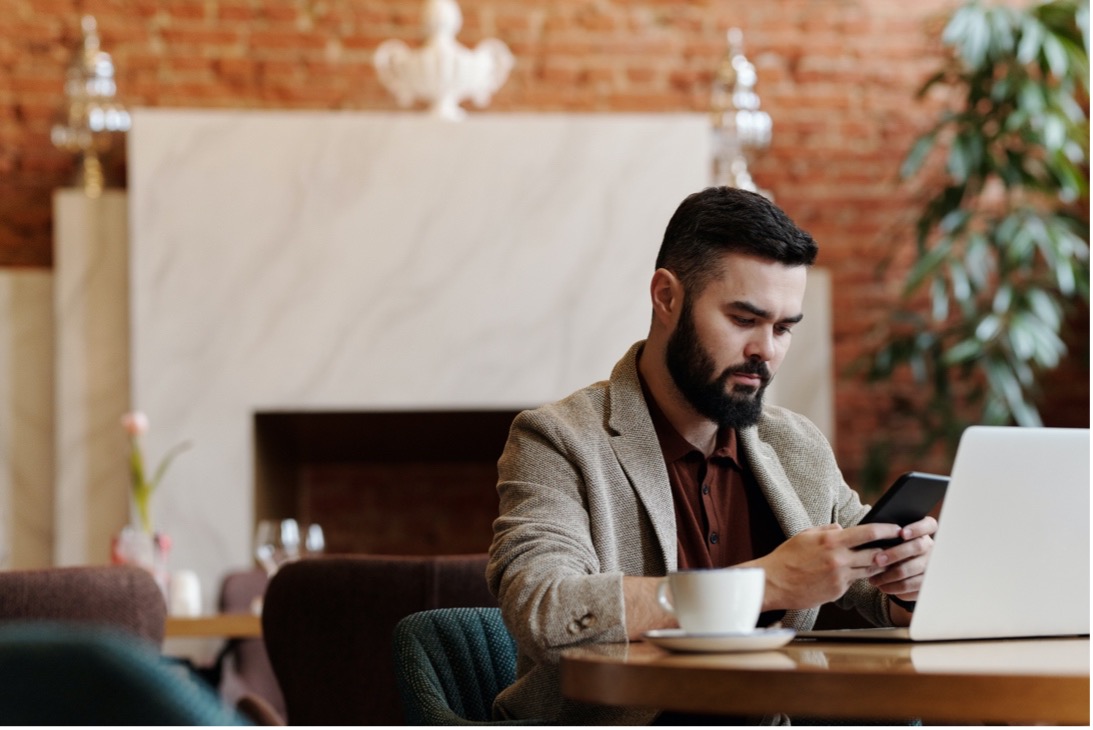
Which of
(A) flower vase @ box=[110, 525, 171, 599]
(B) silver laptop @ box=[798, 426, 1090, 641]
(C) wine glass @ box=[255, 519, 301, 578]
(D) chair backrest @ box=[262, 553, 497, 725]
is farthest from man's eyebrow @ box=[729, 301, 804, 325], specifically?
(A) flower vase @ box=[110, 525, 171, 599]

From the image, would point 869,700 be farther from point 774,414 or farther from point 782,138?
point 782,138

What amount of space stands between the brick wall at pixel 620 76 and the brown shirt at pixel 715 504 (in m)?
3.87

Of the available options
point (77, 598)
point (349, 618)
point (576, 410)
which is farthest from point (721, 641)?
point (349, 618)

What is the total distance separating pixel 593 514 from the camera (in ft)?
5.38

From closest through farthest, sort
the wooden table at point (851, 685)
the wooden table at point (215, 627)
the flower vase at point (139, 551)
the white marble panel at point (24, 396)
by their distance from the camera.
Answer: the wooden table at point (851, 685) → the wooden table at point (215, 627) → the flower vase at point (139, 551) → the white marble panel at point (24, 396)

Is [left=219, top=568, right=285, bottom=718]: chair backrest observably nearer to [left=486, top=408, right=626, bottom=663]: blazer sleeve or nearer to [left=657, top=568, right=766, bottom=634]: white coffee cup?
[left=486, top=408, right=626, bottom=663]: blazer sleeve

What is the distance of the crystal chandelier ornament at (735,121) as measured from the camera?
5227 mm

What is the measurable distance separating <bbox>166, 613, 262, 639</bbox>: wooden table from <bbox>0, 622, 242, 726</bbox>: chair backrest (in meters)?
2.13

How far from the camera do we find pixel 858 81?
5.70m

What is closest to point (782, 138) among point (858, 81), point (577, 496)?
point (858, 81)

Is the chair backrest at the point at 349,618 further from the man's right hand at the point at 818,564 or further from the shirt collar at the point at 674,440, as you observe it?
the man's right hand at the point at 818,564

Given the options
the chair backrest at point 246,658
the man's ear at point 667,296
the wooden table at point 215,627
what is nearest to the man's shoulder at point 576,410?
the man's ear at point 667,296

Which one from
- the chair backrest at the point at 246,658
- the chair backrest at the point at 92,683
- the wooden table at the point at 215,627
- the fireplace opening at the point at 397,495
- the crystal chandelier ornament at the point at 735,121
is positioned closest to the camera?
the chair backrest at the point at 92,683

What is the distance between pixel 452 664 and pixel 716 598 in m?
0.54
